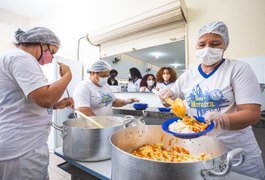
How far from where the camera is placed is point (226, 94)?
2.88ft

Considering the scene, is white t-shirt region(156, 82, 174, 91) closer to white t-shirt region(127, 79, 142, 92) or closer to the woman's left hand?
white t-shirt region(127, 79, 142, 92)

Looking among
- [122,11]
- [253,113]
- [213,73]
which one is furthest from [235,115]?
[122,11]

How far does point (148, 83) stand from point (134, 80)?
29cm

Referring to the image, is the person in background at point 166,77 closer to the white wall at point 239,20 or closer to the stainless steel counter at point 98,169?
the white wall at point 239,20

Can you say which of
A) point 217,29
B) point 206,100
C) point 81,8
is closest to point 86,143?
point 206,100

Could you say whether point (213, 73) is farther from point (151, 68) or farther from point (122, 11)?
point (122, 11)

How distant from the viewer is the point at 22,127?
2.84 feet

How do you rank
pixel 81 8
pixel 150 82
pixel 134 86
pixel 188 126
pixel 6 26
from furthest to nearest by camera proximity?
pixel 6 26
pixel 81 8
pixel 134 86
pixel 150 82
pixel 188 126

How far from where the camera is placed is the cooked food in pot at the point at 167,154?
63cm

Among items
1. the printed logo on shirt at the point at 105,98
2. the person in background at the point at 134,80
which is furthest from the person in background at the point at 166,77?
the printed logo on shirt at the point at 105,98

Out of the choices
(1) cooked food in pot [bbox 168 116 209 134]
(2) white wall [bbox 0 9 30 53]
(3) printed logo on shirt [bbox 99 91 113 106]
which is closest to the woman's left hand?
(3) printed logo on shirt [bbox 99 91 113 106]

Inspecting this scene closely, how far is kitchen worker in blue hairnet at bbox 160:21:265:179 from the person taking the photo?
0.78 meters

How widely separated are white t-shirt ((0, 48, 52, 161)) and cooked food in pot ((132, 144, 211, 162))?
22.7 inches

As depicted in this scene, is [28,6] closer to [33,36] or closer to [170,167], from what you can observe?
[33,36]
